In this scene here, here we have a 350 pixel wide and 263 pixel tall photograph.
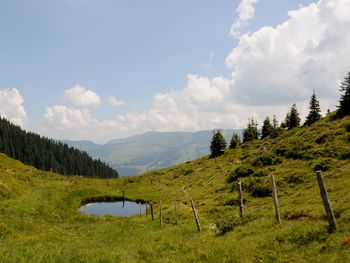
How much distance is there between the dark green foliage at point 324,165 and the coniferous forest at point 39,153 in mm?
137220

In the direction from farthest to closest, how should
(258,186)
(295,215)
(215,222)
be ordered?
(258,186), (215,222), (295,215)

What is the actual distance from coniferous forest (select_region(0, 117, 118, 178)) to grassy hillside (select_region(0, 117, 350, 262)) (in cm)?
11038

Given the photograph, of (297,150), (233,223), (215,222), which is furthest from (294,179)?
(233,223)

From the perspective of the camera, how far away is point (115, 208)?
61.3 m

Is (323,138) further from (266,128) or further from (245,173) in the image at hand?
(266,128)

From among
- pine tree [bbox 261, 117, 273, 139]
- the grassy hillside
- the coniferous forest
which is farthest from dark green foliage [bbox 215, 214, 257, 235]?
the coniferous forest

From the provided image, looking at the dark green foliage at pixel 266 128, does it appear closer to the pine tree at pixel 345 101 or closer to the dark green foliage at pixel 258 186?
the pine tree at pixel 345 101

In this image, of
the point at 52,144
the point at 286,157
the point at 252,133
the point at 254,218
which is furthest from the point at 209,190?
the point at 52,144

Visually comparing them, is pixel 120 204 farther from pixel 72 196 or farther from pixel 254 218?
pixel 254 218

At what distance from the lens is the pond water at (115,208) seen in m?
56.0

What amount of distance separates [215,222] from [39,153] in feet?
532

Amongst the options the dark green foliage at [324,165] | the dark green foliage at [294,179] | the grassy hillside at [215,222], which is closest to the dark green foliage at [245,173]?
the grassy hillside at [215,222]

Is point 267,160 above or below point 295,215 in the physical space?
above

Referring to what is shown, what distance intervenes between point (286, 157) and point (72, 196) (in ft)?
125
